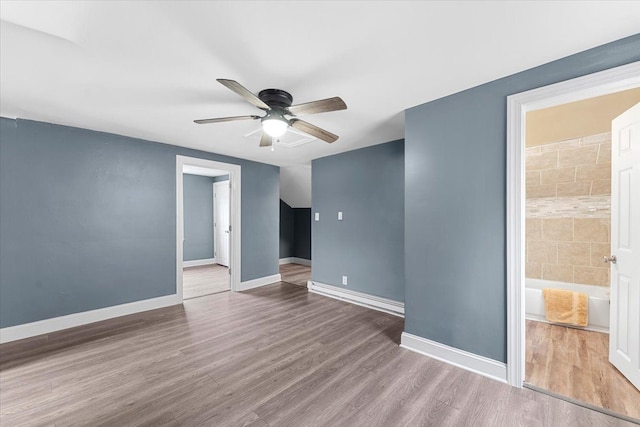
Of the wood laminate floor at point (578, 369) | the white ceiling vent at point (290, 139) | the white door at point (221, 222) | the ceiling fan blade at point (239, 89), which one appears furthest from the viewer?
the white door at point (221, 222)

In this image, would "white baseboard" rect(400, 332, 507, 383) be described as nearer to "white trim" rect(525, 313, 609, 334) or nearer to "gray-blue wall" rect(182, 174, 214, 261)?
"white trim" rect(525, 313, 609, 334)

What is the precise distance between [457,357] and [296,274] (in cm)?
397

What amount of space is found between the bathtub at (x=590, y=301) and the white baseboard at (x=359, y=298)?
1.46 meters

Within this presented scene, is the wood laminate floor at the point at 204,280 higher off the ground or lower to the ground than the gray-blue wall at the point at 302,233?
lower

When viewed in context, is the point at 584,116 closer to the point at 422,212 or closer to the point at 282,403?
the point at 422,212

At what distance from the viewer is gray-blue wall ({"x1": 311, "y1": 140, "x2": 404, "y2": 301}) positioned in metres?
3.55

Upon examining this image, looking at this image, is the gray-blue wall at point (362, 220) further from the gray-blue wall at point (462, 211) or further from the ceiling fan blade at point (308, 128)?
the ceiling fan blade at point (308, 128)

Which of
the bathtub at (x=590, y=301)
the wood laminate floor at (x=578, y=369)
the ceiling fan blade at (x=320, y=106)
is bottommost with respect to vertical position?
the wood laminate floor at (x=578, y=369)

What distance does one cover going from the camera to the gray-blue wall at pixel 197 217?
6414 mm

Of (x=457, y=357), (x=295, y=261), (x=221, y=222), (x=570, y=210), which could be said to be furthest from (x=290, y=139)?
(x=295, y=261)

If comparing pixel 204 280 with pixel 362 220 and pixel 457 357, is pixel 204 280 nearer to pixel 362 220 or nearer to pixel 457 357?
pixel 362 220

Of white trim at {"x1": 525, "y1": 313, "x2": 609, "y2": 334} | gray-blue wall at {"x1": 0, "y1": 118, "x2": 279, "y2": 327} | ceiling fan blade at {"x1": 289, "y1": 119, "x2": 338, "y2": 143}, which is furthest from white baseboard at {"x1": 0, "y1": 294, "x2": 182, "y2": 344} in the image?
white trim at {"x1": 525, "y1": 313, "x2": 609, "y2": 334}

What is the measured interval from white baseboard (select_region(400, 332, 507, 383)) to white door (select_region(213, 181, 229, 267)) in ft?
17.1

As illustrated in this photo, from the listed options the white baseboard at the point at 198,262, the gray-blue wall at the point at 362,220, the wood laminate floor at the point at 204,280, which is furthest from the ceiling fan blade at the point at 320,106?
the white baseboard at the point at 198,262
